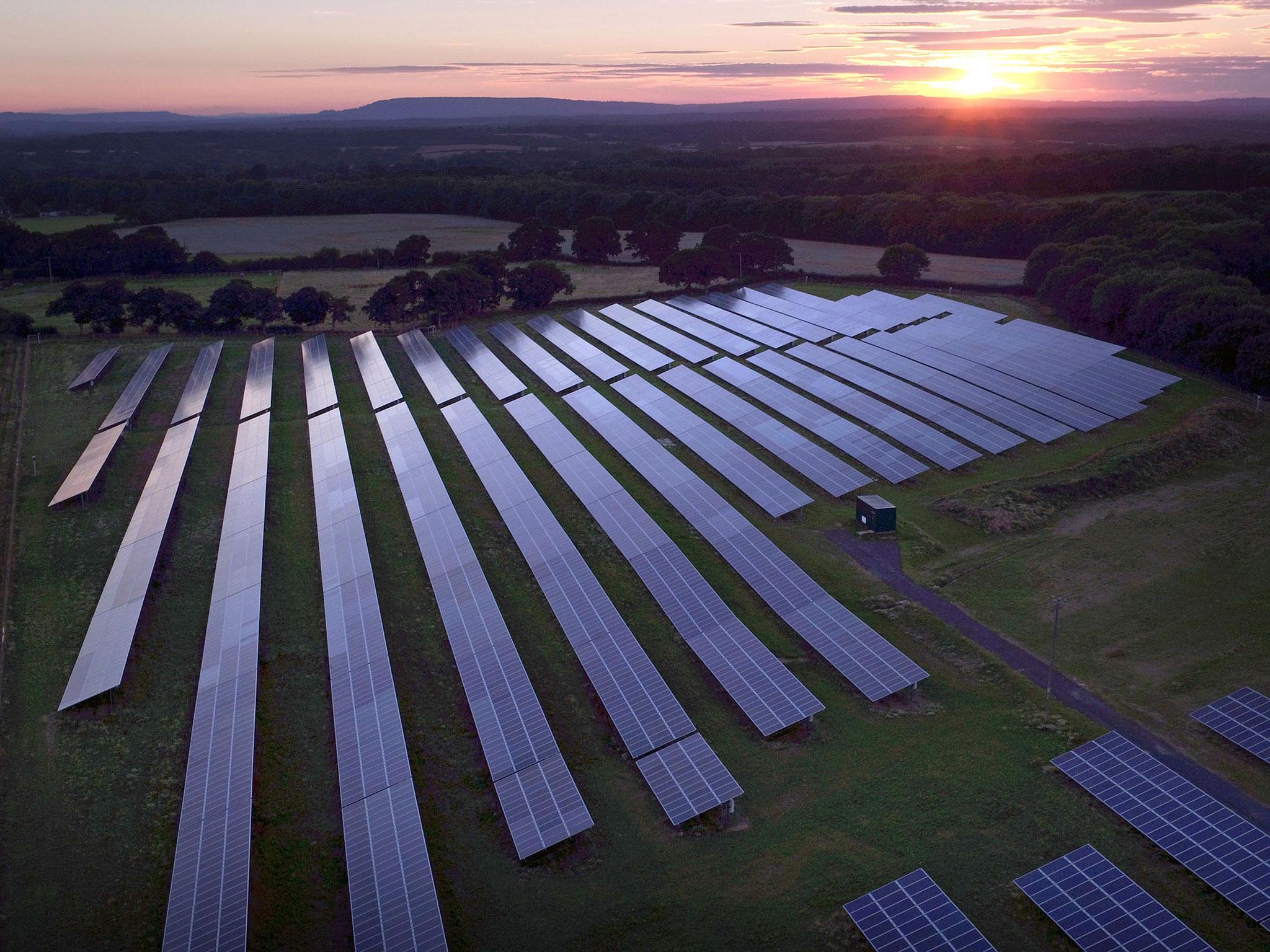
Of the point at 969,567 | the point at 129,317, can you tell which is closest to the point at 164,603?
the point at 969,567

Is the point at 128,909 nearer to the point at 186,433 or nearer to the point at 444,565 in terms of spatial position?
the point at 444,565

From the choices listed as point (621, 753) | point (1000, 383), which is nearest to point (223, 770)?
point (621, 753)

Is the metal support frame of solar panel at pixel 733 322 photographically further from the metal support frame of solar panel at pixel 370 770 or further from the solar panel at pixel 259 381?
the metal support frame of solar panel at pixel 370 770

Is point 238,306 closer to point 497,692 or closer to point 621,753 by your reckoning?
point 497,692

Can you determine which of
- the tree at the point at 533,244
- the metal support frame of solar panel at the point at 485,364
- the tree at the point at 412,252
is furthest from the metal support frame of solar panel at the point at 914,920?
the tree at the point at 412,252

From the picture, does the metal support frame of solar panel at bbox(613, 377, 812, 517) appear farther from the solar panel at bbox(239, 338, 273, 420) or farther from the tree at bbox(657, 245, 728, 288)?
the tree at bbox(657, 245, 728, 288)
